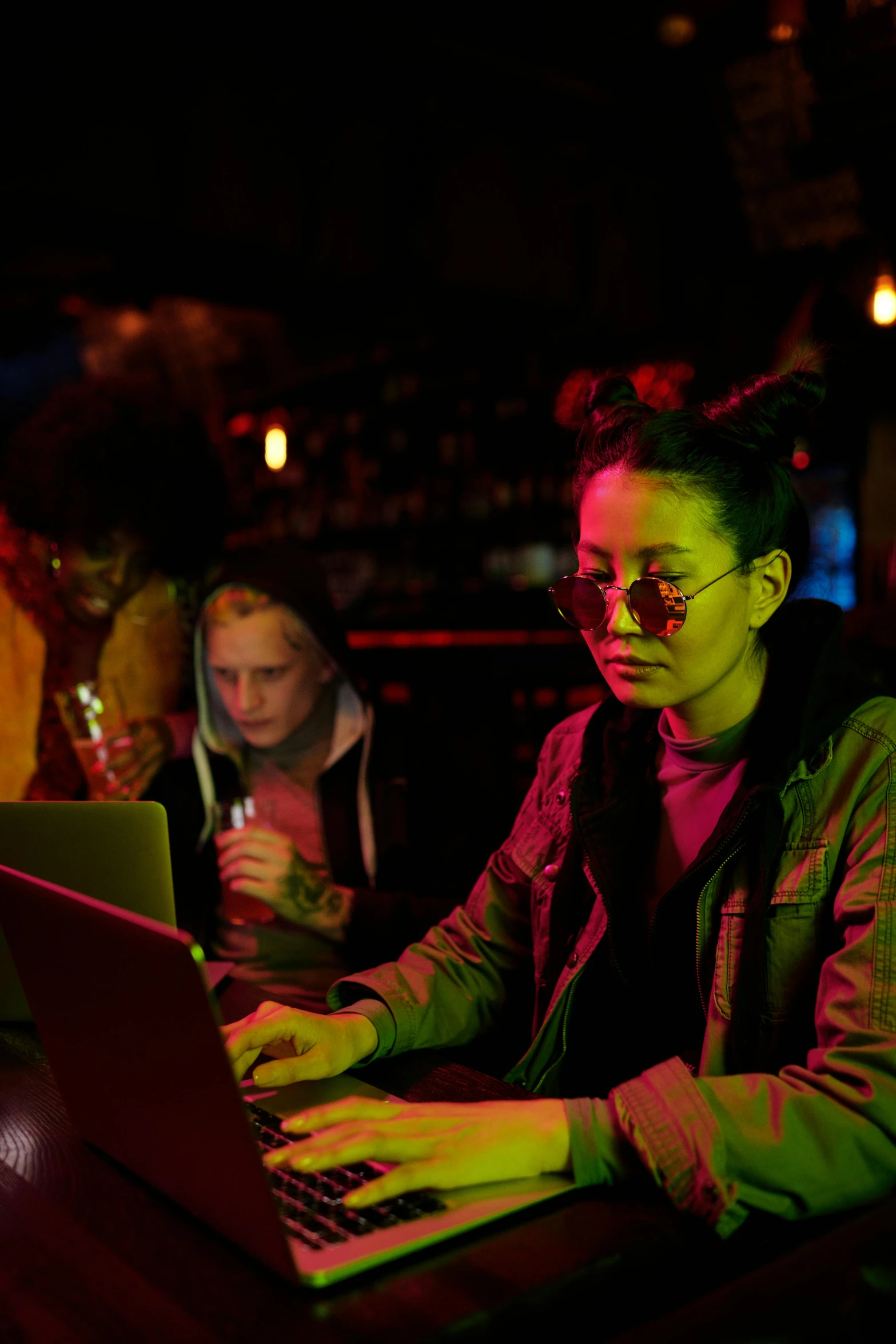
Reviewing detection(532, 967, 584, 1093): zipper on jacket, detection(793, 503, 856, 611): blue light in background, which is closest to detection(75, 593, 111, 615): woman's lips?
detection(532, 967, 584, 1093): zipper on jacket

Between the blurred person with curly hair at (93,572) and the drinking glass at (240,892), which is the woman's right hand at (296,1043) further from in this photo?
the blurred person with curly hair at (93,572)

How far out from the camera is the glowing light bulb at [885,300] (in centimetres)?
461

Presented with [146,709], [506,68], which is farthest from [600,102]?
[146,709]

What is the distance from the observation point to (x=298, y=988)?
7.02 feet

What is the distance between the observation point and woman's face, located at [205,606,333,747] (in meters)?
2.30

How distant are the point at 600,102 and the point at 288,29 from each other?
1511mm

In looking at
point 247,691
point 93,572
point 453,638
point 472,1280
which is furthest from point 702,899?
point 453,638

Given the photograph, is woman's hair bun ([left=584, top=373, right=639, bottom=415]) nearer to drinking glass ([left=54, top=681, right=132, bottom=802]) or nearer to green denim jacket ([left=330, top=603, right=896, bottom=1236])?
green denim jacket ([left=330, top=603, right=896, bottom=1236])

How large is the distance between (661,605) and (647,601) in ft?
0.06

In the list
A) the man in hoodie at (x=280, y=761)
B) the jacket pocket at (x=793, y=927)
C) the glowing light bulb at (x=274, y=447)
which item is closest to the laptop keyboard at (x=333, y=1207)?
the jacket pocket at (x=793, y=927)

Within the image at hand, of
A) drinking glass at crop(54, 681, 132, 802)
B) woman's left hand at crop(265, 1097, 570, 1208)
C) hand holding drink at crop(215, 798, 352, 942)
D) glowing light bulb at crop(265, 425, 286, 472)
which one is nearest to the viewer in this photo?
woman's left hand at crop(265, 1097, 570, 1208)

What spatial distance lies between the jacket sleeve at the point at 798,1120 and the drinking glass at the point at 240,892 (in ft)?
3.07

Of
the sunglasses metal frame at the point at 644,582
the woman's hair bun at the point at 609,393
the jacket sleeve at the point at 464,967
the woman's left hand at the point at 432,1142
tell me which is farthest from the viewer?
the woman's hair bun at the point at 609,393

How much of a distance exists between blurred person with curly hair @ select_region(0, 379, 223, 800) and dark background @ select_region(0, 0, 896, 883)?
37 cm
